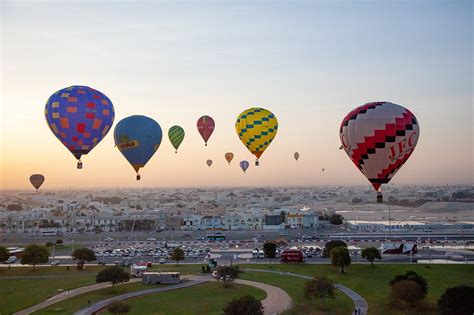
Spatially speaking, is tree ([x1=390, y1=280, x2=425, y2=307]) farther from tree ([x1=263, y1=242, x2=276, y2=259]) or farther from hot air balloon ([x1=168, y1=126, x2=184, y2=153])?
hot air balloon ([x1=168, y1=126, x2=184, y2=153])

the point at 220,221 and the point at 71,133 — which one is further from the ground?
the point at 71,133

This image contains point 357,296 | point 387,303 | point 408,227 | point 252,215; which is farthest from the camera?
point 252,215

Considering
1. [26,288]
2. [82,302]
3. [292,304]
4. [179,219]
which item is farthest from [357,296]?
[179,219]

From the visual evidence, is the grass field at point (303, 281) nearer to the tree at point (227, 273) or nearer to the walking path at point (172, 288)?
the walking path at point (172, 288)

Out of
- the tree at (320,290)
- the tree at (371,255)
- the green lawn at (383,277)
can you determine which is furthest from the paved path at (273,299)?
the tree at (371,255)

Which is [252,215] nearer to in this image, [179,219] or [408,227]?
[179,219]

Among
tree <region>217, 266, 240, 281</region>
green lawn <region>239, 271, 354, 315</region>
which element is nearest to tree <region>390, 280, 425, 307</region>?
green lawn <region>239, 271, 354, 315</region>
